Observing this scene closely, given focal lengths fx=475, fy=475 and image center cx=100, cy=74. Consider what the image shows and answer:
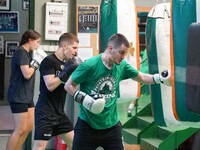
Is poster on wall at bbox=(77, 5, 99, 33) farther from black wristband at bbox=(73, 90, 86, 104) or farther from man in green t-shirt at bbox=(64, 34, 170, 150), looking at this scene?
black wristband at bbox=(73, 90, 86, 104)

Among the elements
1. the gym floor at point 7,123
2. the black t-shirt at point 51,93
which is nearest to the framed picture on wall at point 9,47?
the gym floor at point 7,123

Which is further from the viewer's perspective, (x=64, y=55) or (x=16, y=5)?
(x=16, y=5)

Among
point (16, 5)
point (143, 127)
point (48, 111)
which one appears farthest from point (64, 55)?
point (16, 5)

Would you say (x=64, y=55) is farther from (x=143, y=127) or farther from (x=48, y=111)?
(x=143, y=127)

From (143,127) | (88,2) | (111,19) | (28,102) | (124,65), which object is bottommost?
(143,127)

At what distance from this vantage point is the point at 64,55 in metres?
4.79

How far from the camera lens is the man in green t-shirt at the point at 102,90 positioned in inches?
156

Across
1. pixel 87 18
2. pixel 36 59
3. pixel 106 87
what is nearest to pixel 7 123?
pixel 87 18

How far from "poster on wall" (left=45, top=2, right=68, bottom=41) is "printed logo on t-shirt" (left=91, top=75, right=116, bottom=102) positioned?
262 centimetres

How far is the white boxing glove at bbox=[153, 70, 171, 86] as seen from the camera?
13.0 feet

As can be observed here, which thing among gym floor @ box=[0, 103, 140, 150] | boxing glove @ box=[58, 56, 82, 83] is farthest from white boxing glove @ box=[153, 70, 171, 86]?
gym floor @ box=[0, 103, 140, 150]

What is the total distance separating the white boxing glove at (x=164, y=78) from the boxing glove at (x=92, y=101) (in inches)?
21.2

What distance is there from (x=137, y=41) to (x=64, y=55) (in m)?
0.77

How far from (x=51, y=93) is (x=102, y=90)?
0.89 metres
